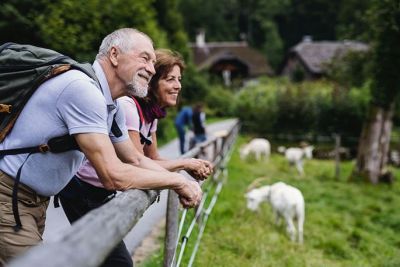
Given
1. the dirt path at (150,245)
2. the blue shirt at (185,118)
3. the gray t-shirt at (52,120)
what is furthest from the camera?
the blue shirt at (185,118)

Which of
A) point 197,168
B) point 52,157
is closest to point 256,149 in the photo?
point 197,168

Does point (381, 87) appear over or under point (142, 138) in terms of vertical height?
under

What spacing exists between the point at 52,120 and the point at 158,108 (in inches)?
42.7

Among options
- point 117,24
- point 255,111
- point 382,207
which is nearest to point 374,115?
point 382,207

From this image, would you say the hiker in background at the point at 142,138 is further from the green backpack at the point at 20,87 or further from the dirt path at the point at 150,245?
the dirt path at the point at 150,245

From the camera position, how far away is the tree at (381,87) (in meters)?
13.5

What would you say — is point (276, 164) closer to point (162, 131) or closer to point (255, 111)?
point (162, 131)

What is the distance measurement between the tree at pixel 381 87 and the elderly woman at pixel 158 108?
10.5 meters

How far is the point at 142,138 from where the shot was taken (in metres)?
3.06

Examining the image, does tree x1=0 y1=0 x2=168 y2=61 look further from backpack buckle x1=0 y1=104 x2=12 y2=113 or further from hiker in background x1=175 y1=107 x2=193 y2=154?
backpack buckle x1=0 y1=104 x2=12 y2=113

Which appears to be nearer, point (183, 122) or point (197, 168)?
point (197, 168)

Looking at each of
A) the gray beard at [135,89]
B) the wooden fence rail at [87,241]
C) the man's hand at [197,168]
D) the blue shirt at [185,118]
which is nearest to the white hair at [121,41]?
the gray beard at [135,89]

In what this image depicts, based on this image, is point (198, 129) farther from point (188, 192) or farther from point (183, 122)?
point (188, 192)

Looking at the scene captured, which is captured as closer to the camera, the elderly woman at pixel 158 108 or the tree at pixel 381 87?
the elderly woman at pixel 158 108
